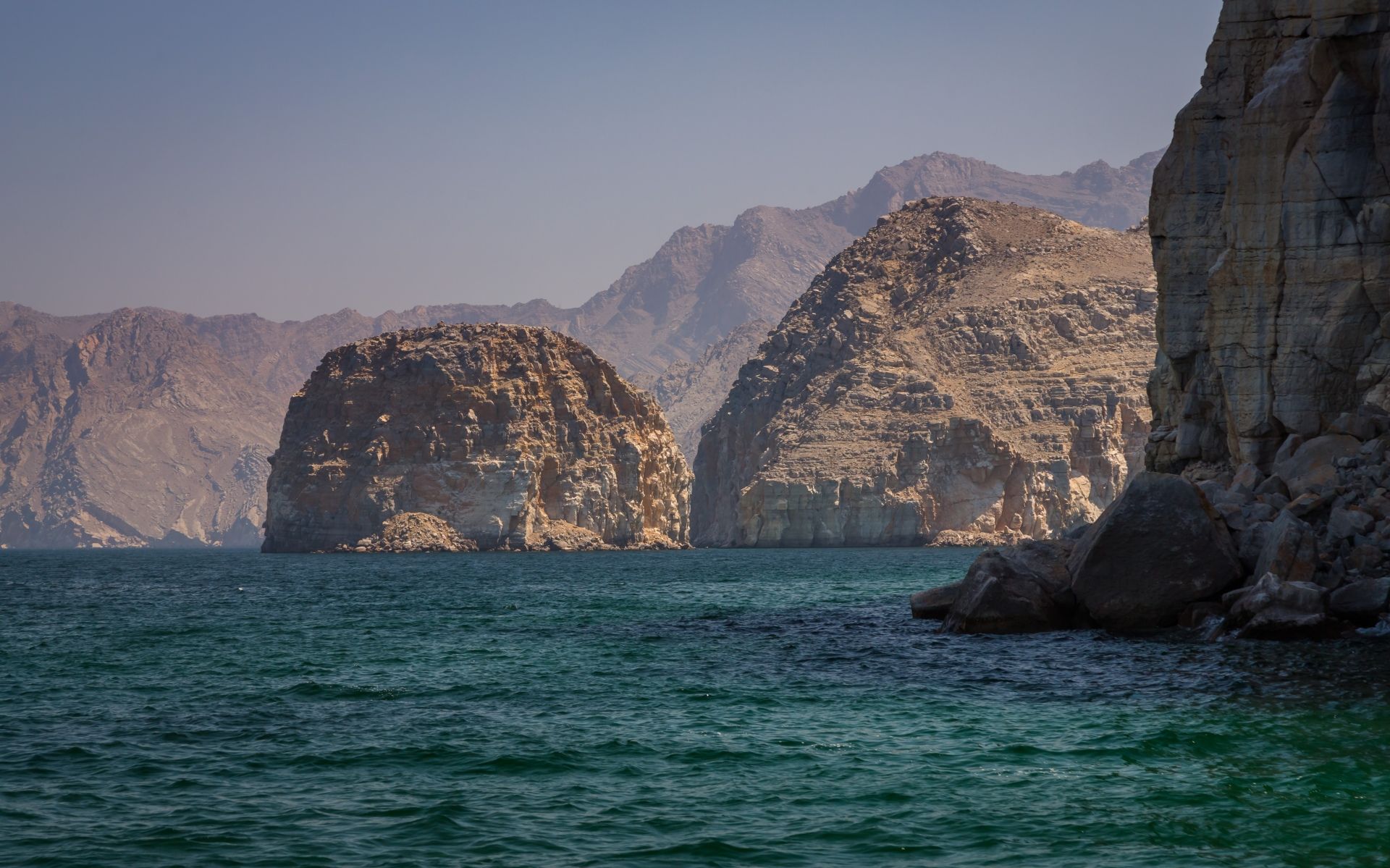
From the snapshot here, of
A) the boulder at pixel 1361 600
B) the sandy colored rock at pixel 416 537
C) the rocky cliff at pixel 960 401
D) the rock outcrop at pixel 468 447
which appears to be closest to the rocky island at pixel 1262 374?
the boulder at pixel 1361 600

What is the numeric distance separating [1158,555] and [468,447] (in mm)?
107058

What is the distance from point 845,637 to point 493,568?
57783mm

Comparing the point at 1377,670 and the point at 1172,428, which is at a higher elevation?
the point at 1172,428

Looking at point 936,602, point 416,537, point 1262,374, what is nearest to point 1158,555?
point 936,602

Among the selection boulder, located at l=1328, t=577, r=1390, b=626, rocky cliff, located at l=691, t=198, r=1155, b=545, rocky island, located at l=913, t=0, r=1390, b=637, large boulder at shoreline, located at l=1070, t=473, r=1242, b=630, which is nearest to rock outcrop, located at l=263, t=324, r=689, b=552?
rocky cliff, located at l=691, t=198, r=1155, b=545

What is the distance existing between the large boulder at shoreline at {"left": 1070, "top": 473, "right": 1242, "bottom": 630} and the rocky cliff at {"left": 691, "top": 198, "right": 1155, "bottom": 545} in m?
110

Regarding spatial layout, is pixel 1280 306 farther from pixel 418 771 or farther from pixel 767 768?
pixel 418 771

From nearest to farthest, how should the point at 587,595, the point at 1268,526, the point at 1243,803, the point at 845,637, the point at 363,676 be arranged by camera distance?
the point at 1243,803, the point at 363,676, the point at 1268,526, the point at 845,637, the point at 587,595

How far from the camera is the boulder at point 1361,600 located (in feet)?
97.5

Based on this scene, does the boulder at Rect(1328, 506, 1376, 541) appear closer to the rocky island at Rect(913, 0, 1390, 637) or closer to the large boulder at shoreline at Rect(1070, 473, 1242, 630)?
the rocky island at Rect(913, 0, 1390, 637)

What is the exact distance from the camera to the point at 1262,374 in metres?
40.4

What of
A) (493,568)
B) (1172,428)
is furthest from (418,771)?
(493,568)

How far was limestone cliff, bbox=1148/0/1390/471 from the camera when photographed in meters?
38.0

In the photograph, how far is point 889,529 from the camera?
149 metres
